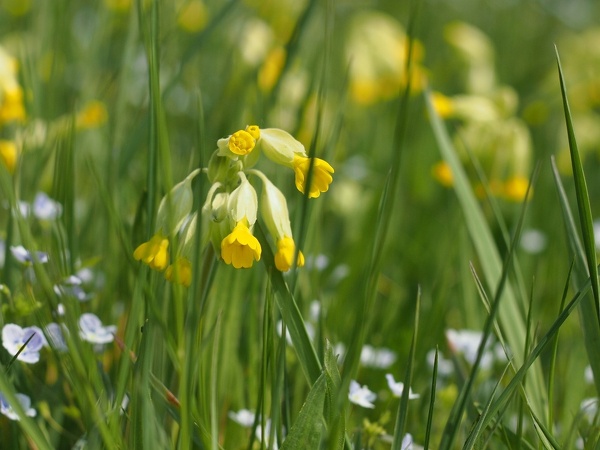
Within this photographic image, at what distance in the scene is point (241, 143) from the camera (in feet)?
3.69

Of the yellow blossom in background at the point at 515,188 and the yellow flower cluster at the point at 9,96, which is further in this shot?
the yellow blossom in background at the point at 515,188

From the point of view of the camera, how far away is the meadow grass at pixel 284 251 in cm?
108

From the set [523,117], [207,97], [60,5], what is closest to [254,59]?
[207,97]

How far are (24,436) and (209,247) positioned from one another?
38 centimetres

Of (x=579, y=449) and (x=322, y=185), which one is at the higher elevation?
(x=322, y=185)

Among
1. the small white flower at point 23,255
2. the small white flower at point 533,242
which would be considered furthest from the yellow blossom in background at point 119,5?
the small white flower at point 23,255

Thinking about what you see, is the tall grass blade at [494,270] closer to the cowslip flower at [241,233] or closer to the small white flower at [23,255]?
the cowslip flower at [241,233]

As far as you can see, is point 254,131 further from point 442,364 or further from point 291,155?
point 442,364

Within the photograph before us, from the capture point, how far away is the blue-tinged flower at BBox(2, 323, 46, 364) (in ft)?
3.93

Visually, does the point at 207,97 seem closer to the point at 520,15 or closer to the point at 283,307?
the point at 283,307

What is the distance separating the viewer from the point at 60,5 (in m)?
2.47

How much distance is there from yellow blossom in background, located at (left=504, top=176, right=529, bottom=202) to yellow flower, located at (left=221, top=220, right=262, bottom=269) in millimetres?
1659

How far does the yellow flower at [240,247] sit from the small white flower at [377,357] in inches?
20.7

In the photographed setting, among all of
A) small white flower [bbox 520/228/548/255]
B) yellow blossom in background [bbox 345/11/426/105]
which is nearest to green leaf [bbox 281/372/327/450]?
small white flower [bbox 520/228/548/255]
